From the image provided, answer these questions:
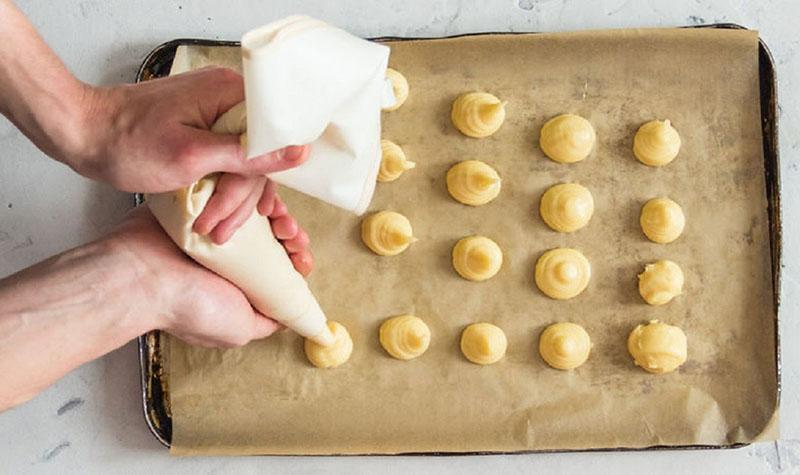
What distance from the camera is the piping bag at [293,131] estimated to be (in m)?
0.69

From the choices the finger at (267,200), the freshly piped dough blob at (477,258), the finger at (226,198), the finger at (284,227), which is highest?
the finger at (226,198)

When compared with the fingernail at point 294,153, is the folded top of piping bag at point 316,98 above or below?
above

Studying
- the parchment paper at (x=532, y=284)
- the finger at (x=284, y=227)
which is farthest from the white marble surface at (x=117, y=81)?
the finger at (x=284, y=227)

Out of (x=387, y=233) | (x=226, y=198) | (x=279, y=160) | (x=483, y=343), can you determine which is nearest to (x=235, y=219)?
(x=226, y=198)

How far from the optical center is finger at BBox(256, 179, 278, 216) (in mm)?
953

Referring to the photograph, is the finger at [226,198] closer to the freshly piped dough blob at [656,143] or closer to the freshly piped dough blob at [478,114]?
the freshly piped dough blob at [478,114]

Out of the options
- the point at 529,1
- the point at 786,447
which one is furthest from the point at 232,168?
the point at 786,447

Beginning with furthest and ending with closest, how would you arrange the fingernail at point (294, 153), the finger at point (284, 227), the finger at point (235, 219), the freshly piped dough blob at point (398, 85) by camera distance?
the freshly piped dough blob at point (398, 85) < the finger at point (284, 227) < the finger at point (235, 219) < the fingernail at point (294, 153)

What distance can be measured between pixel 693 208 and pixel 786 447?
325 mm

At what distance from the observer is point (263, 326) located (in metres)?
1.12

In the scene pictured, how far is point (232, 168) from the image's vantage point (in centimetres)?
83

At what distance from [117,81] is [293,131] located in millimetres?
577

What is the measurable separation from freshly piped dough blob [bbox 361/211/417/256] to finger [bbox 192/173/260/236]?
27 cm

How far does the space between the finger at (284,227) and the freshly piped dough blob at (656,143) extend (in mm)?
433
